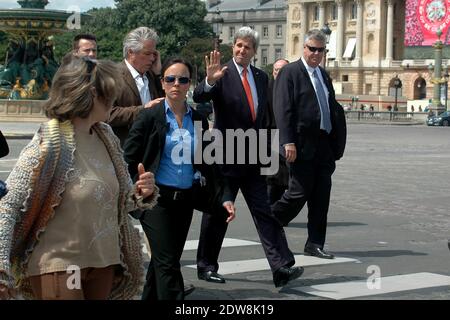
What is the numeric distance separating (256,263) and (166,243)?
10.1 feet

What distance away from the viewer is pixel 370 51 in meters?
121

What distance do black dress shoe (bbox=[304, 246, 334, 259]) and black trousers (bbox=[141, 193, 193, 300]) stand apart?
10.7ft

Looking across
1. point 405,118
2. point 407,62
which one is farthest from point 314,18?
point 405,118

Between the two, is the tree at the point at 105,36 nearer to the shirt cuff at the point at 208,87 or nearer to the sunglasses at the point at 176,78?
the shirt cuff at the point at 208,87

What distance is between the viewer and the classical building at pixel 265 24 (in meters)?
149

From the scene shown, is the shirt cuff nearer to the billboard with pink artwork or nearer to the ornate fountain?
the ornate fountain

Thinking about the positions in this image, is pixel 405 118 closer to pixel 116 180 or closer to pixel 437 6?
pixel 437 6

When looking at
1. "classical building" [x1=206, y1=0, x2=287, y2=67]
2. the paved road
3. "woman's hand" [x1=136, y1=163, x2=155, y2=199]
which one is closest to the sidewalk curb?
the paved road

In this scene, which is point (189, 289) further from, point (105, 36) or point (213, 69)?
point (105, 36)

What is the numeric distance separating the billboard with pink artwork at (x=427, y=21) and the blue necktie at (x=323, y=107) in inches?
3718

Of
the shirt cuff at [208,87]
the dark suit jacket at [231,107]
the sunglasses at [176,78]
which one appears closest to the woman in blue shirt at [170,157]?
the sunglasses at [176,78]

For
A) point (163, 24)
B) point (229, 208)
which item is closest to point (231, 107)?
point (229, 208)

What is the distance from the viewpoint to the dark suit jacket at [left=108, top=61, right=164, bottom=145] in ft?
23.1
